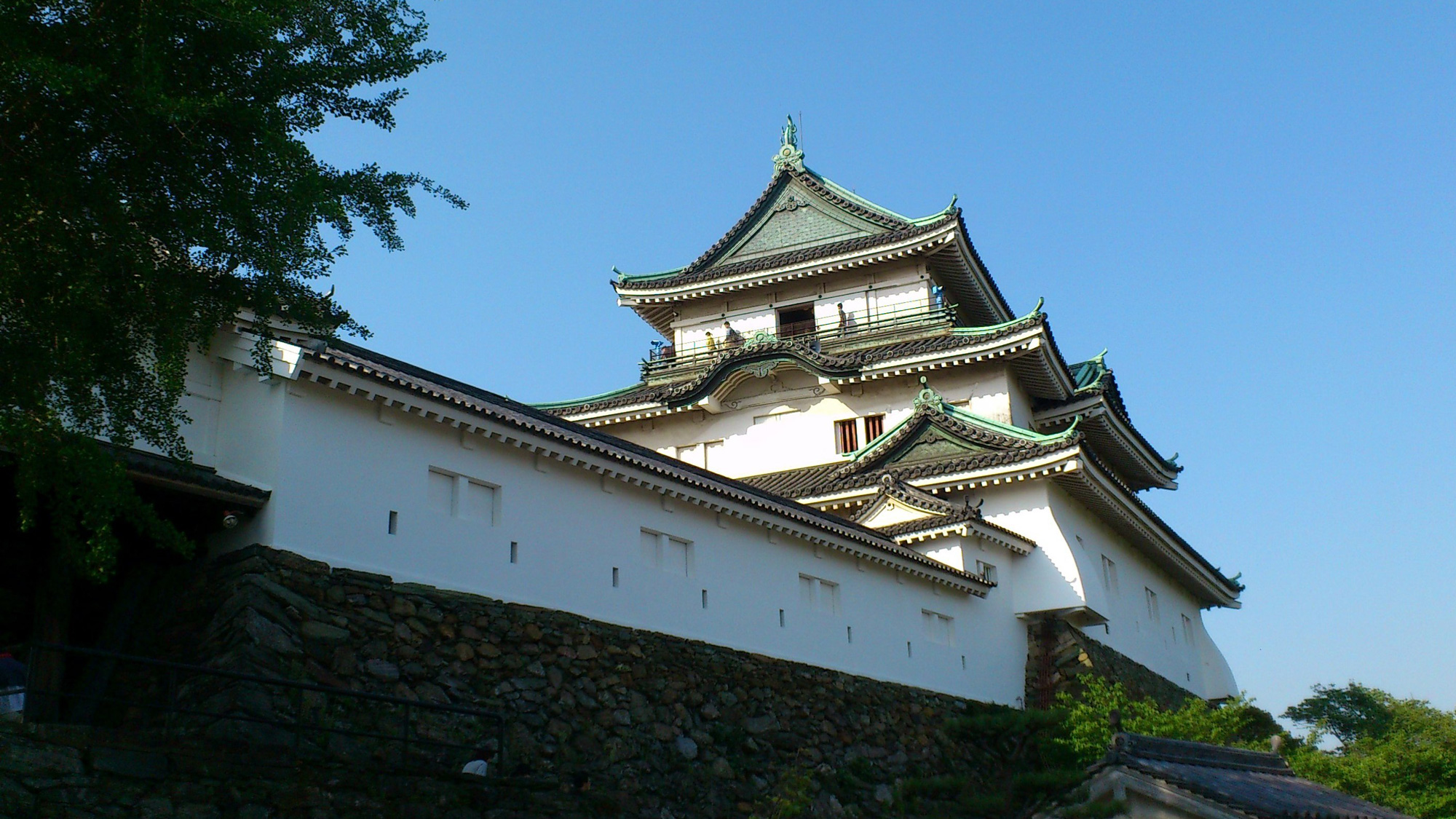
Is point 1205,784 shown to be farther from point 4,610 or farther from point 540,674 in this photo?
point 4,610

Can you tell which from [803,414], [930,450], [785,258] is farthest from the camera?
[785,258]

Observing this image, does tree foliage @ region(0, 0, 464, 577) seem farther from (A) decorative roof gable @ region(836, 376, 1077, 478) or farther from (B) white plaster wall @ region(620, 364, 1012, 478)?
(B) white plaster wall @ region(620, 364, 1012, 478)

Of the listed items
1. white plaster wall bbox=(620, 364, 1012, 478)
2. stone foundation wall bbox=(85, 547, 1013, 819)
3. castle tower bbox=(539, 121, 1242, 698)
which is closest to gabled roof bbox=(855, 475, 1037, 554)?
castle tower bbox=(539, 121, 1242, 698)

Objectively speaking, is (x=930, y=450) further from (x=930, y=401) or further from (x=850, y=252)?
(x=850, y=252)

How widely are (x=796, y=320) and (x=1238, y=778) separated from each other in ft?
64.0

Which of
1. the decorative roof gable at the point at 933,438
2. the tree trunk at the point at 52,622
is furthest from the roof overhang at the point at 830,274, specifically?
the tree trunk at the point at 52,622

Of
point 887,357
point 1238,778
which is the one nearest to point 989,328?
point 887,357

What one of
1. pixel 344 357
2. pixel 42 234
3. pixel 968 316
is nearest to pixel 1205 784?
pixel 344 357

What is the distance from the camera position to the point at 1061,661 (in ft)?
82.5

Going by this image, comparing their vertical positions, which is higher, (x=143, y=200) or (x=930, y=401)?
(x=930, y=401)

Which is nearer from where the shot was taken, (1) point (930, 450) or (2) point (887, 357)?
(1) point (930, 450)

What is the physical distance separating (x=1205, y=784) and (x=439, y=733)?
Result: 832cm

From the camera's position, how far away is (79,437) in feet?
32.9

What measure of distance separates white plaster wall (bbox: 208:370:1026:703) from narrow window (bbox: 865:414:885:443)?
7291mm
